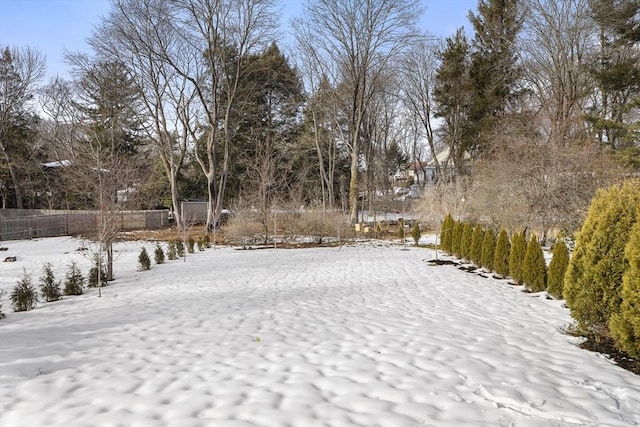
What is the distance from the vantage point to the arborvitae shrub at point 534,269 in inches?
294

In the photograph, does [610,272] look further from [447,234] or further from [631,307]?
[447,234]

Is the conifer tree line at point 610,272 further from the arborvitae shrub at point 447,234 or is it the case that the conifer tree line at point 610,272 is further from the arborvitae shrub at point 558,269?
the arborvitae shrub at point 447,234

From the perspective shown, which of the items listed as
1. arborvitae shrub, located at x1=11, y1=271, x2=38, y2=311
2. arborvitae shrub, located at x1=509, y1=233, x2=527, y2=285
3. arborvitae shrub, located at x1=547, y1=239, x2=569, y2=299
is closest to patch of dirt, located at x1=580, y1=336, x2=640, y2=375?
arborvitae shrub, located at x1=547, y1=239, x2=569, y2=299

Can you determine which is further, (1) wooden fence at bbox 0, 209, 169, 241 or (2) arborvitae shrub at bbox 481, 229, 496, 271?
(1) wooden fence at bbox 0, 209, 169, 241

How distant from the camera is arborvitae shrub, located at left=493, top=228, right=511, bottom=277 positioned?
9.05m

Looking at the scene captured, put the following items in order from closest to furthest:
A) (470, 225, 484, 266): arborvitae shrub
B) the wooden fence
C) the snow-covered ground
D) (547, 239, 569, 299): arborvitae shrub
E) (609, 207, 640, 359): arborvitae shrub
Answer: the snow-covered ground
(609, 207, 640, 359): arborvitae shrub
(547, 239, 569, 299): arborvitae shrub
(470, 225, 484, 266): arborvitae shrub
the wooden fence

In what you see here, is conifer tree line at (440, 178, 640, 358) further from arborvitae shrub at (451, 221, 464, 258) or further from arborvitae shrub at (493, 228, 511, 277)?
arborvitae shrub at (451, 221, 464, 258)

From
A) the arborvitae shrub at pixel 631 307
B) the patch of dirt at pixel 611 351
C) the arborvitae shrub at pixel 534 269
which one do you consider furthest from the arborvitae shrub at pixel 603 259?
the arborvitae shrub at pixel 534 269

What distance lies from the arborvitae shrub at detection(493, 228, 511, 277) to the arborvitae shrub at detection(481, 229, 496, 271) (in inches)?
22.8

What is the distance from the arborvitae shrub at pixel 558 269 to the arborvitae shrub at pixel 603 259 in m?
2.25

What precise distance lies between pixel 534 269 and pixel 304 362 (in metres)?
5.66

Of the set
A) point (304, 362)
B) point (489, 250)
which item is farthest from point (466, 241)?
point (304, 362)

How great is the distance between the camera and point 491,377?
329 centimetres

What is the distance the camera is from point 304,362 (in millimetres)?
3721
